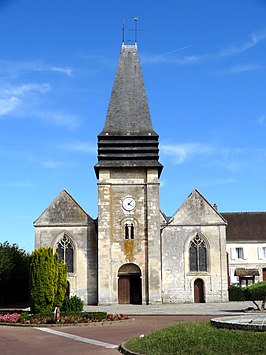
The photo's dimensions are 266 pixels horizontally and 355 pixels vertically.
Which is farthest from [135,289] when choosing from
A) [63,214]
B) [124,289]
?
[63,214]

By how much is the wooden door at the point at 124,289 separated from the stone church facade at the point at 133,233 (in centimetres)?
7

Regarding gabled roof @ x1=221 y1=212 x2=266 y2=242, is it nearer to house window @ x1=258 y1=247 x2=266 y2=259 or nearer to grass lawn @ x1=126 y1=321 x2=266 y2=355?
house window @ x1=258 y1=247 x2=266 y2=259

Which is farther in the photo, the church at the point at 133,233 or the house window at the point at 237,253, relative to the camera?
the house window at the point at 237,253

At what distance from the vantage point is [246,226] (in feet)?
176

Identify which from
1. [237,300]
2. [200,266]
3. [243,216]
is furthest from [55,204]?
[243,216]

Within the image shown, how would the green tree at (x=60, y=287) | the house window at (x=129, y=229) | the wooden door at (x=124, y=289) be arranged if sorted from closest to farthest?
the green tree at (x=60, y=287) → the wooden door at (x=124, y=289) → the house window at (x=129, y=229)

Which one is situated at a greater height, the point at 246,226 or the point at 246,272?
the point at 246,226

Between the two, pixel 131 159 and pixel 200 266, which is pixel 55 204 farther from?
pixel 200 266

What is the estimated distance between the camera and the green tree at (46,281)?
2802 cm

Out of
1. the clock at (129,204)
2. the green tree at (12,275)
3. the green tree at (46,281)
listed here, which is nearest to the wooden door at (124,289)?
the clock at (129,204)

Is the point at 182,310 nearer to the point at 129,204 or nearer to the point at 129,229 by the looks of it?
the point at 129,229

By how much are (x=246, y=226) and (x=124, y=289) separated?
18399 mm

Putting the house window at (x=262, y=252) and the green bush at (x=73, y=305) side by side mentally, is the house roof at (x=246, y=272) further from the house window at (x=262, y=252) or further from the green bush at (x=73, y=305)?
the green bush at (x=73, y=305)

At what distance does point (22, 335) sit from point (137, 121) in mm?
24039
